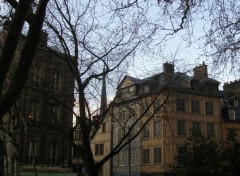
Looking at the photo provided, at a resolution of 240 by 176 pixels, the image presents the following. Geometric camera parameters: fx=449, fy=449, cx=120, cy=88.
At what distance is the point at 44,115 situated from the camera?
34438mm

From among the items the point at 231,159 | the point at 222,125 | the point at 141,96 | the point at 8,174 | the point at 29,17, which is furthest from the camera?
the point at 222,125

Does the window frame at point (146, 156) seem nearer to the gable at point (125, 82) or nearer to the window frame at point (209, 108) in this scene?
the window frame at point (209, 108)

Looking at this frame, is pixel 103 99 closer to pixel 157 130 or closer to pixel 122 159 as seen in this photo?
pixel 157 130

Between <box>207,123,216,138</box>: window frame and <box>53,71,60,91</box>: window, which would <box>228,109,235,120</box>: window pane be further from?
<box>53,71,60,91</box>: window

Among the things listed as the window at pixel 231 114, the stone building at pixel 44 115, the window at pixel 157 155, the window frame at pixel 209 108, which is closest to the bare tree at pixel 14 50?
the stone building at pixel 44 115

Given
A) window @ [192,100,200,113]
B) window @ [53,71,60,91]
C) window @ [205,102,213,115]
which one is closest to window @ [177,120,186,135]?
window @ [192,100,200,113]

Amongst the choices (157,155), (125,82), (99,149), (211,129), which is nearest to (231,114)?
(211,129)

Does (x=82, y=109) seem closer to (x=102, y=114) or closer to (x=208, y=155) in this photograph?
(x=102, y=114)

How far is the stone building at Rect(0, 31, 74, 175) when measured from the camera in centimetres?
1684

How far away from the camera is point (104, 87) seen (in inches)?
707

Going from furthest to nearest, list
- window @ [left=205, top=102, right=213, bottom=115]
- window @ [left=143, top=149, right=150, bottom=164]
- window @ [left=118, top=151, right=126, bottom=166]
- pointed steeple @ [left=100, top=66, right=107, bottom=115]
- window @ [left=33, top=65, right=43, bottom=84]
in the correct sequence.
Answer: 1. window @ [left=205, top=102, right=213, bottom=115]
2. window @ [left=118, top=151, right=126, bottom=166]
3. window @ [left=143, top=149, right=150, bottom=164]
4. window @ [left=33, top=65, right=43, bottom=84]
5. pointed steeple @ [left=100, top=66, right=107, bottom=115]

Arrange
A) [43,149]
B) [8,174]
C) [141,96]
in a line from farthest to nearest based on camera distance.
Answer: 1. [43,149]
2. [141,96]
3. [8,174]

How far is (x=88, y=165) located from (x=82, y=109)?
196cm

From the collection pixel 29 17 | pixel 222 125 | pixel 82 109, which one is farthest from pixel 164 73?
pixel 222 125
